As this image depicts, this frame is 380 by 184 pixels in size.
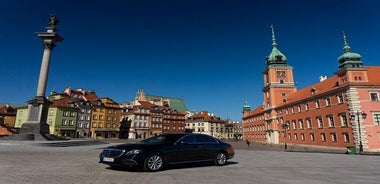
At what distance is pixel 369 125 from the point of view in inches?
1464

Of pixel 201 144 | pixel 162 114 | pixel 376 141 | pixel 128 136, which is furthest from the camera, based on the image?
pixel 162 114

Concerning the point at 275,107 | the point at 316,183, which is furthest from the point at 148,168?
the point at 275,107

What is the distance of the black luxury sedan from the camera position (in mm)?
8422

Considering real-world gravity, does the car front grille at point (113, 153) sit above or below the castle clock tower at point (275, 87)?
below

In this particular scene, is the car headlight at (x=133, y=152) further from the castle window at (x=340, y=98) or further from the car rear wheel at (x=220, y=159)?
the castle window at (x=340, y=98)

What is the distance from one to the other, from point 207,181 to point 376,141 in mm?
40556

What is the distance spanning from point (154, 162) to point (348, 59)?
46.9 meters

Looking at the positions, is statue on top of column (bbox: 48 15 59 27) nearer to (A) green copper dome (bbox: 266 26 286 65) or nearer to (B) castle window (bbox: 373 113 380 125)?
(B) castle window (bbox: 373 113 380 125)

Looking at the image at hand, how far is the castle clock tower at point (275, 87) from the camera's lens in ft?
229

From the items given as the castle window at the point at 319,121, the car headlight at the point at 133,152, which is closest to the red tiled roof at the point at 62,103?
the castle window at the point at 319,121

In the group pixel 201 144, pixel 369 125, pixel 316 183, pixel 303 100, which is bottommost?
pixel 316 183

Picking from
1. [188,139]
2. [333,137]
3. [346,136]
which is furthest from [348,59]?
[188,139]

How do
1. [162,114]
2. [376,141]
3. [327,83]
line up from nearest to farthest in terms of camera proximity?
1. [376,141]
2. [327,83]
3. [162,114]

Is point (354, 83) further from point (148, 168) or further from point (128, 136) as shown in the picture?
point (128, 136)
